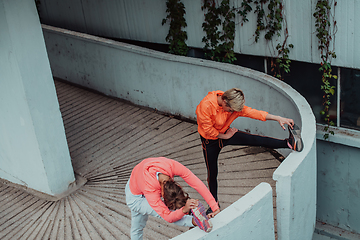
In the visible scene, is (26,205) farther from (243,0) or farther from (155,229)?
(243,0)

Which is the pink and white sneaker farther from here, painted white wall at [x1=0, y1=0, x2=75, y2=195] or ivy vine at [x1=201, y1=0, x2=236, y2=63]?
ivy vine at [x1=201, y1=0, x2=236, y2=63]

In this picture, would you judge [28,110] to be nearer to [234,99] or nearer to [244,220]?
[234,99]

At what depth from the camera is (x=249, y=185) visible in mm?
5332

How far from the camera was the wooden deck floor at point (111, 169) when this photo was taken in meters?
4.97

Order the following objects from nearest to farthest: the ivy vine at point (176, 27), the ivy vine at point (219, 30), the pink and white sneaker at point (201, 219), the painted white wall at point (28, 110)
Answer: the pink and white sneaker at point (201, 219), the painted white wall at point (28, 110), the ivy vine at point (219, 30), the ivy vine at point (176, 27)

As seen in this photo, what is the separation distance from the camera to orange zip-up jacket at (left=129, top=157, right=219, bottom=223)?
3.26 meters

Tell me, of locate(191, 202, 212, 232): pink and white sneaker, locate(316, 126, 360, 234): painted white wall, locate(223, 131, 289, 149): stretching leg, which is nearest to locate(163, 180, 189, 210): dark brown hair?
locate(191, 202, 212, 232): pink and white sneaker

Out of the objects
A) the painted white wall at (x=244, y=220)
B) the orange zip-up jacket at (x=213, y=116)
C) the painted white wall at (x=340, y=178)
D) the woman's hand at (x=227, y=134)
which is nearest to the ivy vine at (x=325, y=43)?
the painted white wall at (x=340, y=178)

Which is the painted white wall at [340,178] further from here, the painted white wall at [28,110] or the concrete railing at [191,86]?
the painted white wall at [28,110]

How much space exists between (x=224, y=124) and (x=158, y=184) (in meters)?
1.41

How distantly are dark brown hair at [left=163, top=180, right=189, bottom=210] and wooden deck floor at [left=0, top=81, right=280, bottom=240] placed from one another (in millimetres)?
1578

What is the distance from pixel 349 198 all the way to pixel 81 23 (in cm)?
806

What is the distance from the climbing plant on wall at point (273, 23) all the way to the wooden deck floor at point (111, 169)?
1850 mm

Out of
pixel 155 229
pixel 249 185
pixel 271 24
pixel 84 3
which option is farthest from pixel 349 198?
pixel 84 3
